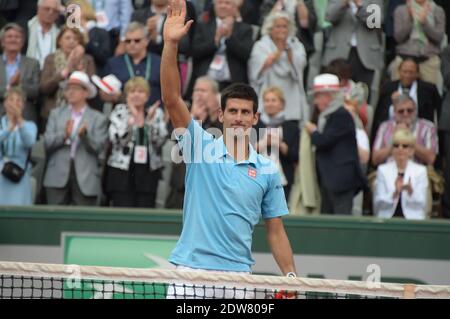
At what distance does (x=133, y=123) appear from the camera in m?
11.9

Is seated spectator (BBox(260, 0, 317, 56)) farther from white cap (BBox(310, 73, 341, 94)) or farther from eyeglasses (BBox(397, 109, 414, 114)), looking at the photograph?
eyeglasses (BBox(397, 109, 414, 114))

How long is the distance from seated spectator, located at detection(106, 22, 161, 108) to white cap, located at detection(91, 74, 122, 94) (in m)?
0.12

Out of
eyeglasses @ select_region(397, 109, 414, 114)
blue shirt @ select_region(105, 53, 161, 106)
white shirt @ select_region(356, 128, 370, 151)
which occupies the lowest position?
white shirt @ select_region(356, 128, 370, 151)

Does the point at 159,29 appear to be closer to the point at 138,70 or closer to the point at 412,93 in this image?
the point at 138,70

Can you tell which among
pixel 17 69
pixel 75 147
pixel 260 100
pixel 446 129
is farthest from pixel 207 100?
pixel 446 129

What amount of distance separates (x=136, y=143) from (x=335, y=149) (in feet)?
7.29

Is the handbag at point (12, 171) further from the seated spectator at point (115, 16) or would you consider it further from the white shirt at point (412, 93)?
the white shirt at point (412, 93)

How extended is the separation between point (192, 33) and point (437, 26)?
2915mm

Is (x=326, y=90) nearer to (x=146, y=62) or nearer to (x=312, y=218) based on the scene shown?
(x=312, y=218)

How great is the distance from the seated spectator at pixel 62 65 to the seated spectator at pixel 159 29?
782 mm

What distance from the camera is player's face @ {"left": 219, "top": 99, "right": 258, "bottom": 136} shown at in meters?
6.90

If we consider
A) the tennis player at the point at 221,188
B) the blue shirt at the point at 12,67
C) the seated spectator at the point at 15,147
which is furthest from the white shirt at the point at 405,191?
the tennis player at the point at 221,188

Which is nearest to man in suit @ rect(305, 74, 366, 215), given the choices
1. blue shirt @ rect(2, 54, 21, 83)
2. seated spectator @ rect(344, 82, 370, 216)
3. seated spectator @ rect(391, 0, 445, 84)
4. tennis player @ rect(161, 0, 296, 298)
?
seated spectator @ rect(344, 82, 370, 216)
